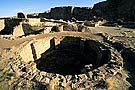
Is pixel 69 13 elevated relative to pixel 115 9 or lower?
lower

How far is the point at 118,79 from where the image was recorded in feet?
43.8

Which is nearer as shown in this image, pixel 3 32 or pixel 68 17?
pixel 3 32

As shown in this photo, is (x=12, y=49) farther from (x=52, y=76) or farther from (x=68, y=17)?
(x=68, y=17)

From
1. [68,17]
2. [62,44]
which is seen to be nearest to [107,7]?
[68,17]

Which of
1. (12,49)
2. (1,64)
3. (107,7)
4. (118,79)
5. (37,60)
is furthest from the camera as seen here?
(107,7)

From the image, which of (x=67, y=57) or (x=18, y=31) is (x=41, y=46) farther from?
(x=18, y=31)

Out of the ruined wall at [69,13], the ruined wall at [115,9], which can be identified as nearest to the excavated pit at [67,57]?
the ruined wall at [115,9]

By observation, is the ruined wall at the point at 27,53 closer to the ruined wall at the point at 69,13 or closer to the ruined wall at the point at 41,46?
the ruined wall at the point at 41,46

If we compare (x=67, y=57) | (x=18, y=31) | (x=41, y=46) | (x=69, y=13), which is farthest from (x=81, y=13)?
(x=41, y=46)

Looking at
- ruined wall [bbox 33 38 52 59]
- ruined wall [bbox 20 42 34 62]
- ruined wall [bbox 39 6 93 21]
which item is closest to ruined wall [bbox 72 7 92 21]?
ruined wall [bbox 39 6 93 21]

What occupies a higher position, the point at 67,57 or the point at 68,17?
the point at 68,17

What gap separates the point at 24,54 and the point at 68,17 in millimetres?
31797

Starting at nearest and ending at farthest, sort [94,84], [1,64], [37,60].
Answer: [94,84] → [1,64] → [37,60]

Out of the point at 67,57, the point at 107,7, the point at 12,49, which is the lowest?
the point at 67,57
